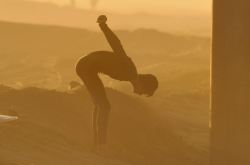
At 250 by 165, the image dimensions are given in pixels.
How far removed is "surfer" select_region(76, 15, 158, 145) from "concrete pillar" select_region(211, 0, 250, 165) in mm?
771

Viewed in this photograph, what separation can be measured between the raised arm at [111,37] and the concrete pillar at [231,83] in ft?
3.55

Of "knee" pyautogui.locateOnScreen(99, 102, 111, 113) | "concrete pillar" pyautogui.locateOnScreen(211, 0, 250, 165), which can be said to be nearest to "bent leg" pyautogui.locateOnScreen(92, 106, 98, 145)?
"knee" pyautogui.locateOnScreen(99, 102, 111, 113)

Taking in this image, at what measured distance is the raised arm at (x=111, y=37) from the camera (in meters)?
7.56

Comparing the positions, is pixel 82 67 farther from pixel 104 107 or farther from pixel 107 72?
pixel 104 107

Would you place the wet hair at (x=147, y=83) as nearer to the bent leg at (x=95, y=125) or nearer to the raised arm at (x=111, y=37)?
the raised arm at (x=111, y=37)

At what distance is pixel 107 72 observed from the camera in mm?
7832

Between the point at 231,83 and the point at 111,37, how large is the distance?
4.64 feet

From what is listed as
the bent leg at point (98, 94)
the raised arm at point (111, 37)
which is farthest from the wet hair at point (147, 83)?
the bent leg at point (98, 94)

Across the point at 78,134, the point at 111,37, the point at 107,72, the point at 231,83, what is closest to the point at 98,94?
the point at 107,72

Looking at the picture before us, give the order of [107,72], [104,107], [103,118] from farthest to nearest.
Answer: [103,118] → [104,107] → [107,72]

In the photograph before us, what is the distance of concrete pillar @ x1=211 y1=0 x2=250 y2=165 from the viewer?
25.4 feet

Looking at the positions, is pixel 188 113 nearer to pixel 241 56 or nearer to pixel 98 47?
pixel 241 56

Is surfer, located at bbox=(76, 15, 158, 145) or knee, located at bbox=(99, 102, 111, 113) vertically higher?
surfer, located at bbox=(76, 15, 158, 145)

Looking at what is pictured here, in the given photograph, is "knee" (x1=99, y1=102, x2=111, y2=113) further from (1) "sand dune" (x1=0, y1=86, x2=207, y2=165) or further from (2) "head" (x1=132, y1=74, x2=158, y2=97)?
(1) "sand dune" (x1=0, y1=86, x2=207, y2=165)
